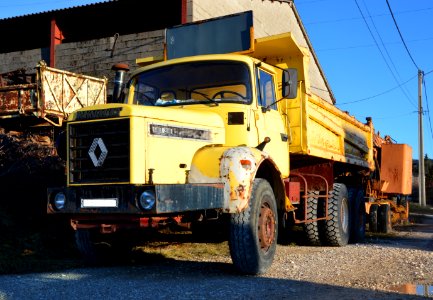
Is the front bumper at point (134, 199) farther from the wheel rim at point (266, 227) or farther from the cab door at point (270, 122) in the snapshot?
the cab door at point (270, 122)

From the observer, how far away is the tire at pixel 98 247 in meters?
7.14

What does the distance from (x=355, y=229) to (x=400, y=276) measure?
4399 millimetres

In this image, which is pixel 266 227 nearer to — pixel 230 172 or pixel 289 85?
pixel 230 172

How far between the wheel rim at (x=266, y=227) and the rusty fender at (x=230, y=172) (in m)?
0.52

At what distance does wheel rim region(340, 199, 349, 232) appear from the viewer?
33.4 feet

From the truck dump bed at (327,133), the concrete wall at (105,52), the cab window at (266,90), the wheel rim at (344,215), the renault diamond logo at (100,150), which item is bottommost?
the wheel rim at (344,215)

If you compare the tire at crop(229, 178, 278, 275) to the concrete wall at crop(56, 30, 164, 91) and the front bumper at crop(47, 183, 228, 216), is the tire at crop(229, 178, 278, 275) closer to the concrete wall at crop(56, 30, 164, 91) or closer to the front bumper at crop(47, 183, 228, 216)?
the front bumper at crop(47, 183, 228, 216)

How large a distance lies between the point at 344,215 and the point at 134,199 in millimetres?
6010

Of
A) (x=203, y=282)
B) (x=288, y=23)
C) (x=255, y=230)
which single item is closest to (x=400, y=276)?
(x=255, y=230)

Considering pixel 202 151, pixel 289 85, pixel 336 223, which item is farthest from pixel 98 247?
pixel 336 223

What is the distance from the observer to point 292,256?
27.5 ft

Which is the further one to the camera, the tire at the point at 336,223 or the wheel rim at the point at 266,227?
the tire at the point at 336,223

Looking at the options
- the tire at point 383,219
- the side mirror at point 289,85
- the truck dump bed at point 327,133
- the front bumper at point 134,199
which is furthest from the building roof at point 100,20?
the front bumper at point 134,199

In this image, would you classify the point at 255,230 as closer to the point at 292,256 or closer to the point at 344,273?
the point at 344,273
